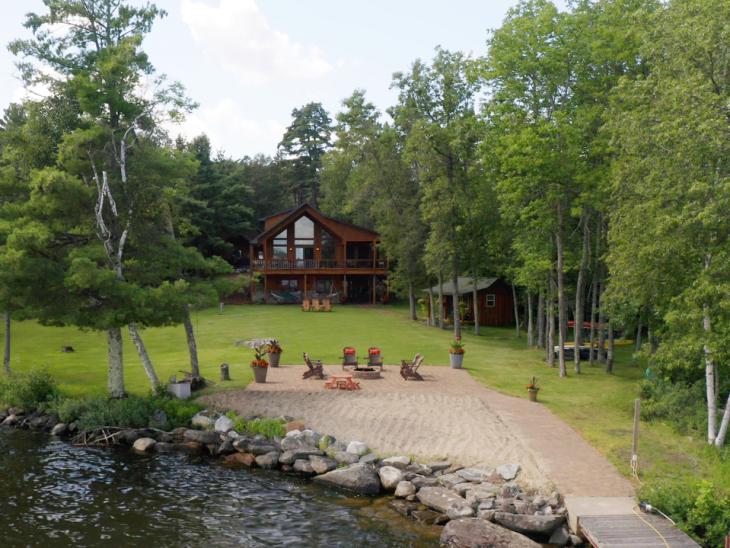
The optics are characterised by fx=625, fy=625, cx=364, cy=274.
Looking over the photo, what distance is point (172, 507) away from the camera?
12383 millimetres

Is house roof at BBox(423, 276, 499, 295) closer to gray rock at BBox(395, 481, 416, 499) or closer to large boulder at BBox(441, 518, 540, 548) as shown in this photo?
gray rock at BBox(395, 481, 416, 499)

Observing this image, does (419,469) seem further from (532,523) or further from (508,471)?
(532,523)

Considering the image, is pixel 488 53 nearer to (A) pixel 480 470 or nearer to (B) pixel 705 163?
(B) pixel 705 163

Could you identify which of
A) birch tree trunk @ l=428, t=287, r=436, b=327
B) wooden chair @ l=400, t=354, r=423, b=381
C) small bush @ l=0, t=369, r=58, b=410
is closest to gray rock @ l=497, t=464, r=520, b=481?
wooden chair @ l=400, t=354, r=423, b=381

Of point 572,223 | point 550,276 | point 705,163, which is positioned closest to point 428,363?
point 550,276

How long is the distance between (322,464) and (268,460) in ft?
4.85

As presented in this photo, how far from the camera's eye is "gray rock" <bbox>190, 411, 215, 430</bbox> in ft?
54.7

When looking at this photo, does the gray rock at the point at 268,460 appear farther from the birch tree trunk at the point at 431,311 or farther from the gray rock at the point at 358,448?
the birch tree trunk at the point at 431,311

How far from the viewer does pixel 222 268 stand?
65.4 feet

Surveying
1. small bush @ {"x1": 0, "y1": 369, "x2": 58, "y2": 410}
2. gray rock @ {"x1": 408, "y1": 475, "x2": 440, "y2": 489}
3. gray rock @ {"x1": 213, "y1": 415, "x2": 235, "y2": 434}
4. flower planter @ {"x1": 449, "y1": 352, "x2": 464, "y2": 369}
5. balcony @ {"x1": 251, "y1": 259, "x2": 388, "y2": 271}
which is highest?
balcony @ {"x1": 251, "y1": 259, "x2": 388, "y2": 271}

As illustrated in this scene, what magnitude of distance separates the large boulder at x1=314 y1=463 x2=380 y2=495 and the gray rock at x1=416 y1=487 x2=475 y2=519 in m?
1.05

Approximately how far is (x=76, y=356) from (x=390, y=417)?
15.9 metres

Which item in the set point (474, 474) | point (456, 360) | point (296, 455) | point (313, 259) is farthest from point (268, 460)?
point (313, 259)

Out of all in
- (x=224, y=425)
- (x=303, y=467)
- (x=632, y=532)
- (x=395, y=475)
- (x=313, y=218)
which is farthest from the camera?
(x=313, y=218)
